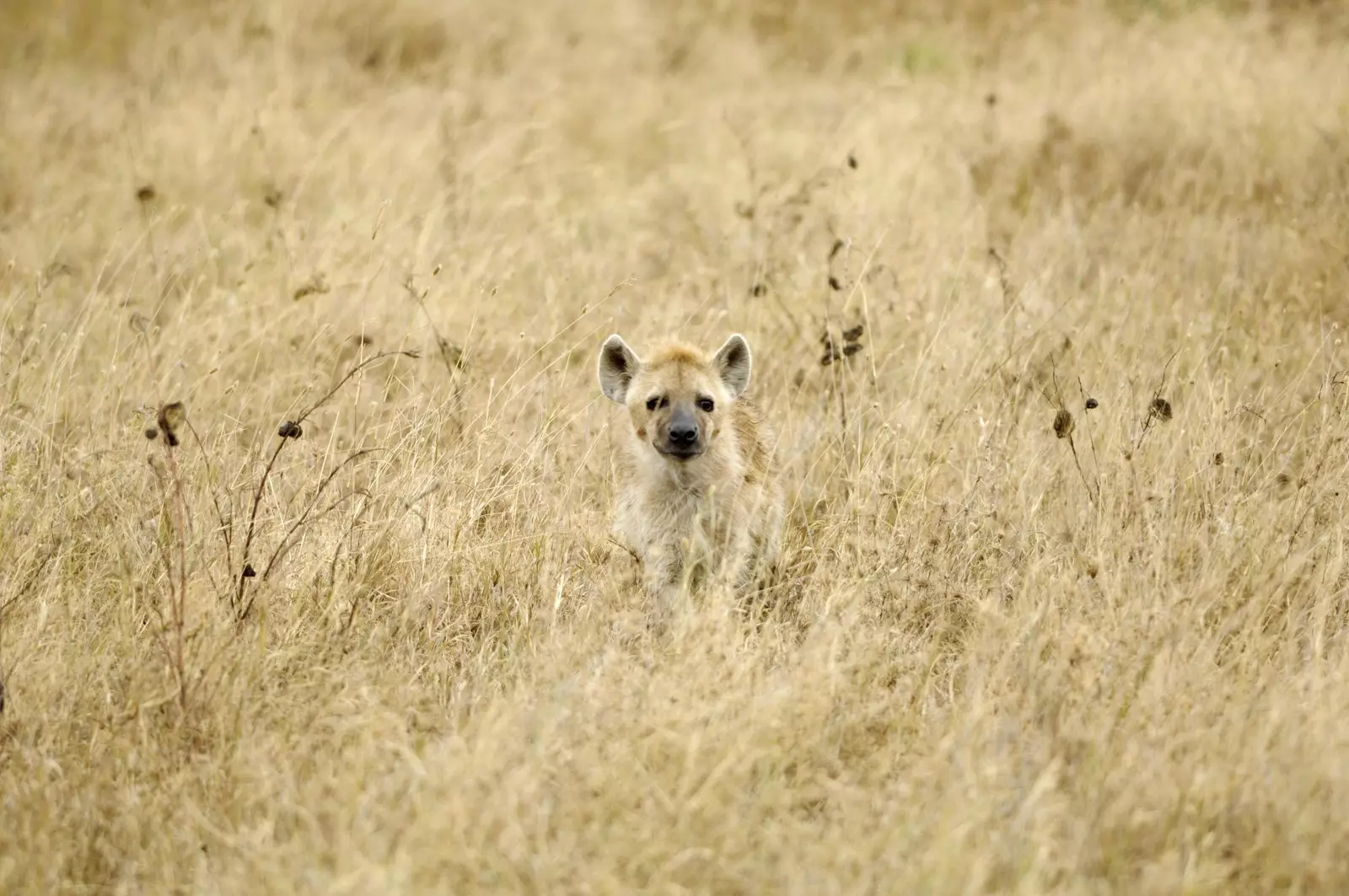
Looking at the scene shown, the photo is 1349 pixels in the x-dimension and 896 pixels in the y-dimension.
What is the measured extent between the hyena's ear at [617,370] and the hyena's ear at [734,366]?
0.34 meters

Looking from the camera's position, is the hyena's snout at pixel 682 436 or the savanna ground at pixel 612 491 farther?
the hyena's snout at pixel 682 436

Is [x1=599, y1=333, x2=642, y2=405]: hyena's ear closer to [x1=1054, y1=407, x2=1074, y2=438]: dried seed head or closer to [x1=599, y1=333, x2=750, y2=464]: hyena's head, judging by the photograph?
[x1=599, y1=333, x2=750, y2=464]: hyena's head

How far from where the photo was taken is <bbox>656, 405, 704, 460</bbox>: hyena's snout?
5.26 meters

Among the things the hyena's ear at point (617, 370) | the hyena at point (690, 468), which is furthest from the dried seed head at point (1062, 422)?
the hyena's ear at point (617, 370)

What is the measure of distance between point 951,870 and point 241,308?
495 centimetres

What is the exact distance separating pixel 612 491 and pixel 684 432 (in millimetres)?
921

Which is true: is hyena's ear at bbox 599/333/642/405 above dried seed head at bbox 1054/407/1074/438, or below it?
below

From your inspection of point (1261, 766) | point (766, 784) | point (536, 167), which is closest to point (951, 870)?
point (766, 784)

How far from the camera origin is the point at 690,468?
5.59 metres

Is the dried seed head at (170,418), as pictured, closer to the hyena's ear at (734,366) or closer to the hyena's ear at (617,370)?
the hyena's ear at (617,370)

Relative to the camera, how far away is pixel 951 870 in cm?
327

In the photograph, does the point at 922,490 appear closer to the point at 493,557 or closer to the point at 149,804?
the point at 493,557

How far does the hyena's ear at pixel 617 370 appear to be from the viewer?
5.71 metres

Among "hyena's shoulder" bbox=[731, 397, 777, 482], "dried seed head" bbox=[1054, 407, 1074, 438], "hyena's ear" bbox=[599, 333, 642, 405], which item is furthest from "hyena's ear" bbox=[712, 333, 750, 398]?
"dried seed head" bbox=[1054, 407, 1074, 438]
